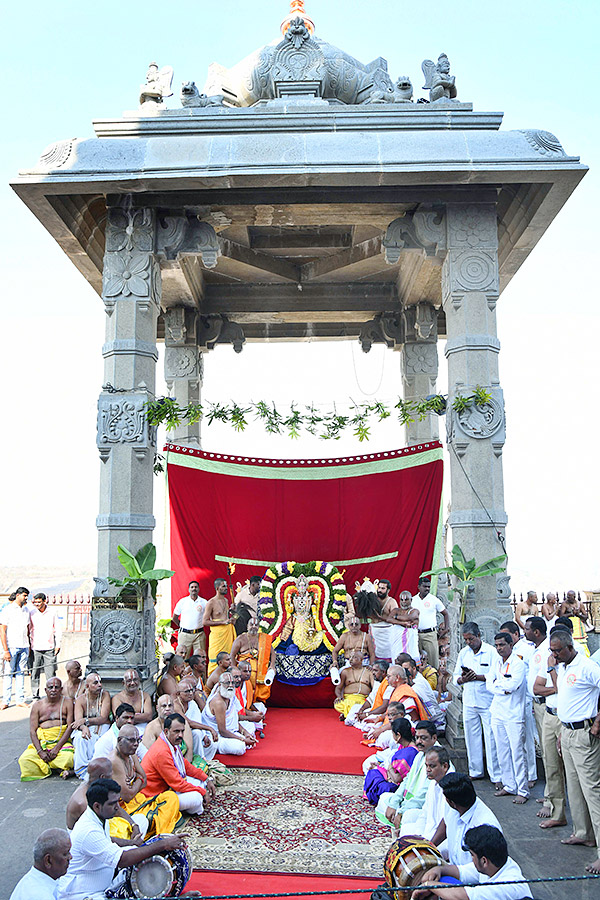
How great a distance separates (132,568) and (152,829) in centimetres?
295

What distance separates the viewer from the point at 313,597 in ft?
34.1

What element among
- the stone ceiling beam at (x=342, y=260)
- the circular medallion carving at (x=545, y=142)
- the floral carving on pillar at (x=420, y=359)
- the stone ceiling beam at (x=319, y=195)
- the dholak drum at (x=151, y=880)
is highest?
the stone ceiling beam at (x=342, y=260)

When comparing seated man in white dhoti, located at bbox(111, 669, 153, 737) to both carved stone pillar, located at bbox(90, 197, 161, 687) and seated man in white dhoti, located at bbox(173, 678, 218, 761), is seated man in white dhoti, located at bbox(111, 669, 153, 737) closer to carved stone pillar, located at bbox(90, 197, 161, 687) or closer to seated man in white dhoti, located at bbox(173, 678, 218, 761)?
seated man in white dhoti, located at bbox(173, 678, 218, 761)

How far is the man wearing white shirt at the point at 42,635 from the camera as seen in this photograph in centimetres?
1016

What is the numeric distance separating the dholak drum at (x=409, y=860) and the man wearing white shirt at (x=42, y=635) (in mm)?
6917

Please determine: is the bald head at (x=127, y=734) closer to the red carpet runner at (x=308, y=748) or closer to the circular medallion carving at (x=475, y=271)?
the red carpet runner at (x=308, y=748)

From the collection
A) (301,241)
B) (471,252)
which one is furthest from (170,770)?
(301,241)

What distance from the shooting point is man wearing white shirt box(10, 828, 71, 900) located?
139 inches

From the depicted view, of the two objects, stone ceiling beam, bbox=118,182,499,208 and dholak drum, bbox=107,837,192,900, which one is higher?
stone ceiling beam, bbox=118,182,499,208

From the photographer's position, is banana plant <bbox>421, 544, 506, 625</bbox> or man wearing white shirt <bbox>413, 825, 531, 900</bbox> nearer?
man wearing white shirt <bbox>413, 825, 531, 900</bbox>

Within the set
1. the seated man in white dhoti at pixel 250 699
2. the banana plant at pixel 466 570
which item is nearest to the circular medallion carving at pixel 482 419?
the banana plant at pixel 466 570

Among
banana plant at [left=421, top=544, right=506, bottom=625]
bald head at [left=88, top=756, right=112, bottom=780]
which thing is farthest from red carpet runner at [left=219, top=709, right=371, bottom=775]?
bald head at [left=88, top=756, right=112, bottom=780]

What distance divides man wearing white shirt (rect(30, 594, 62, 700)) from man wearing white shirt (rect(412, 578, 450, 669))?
5.11 meters

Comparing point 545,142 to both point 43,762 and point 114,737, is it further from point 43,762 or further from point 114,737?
point 43,762
